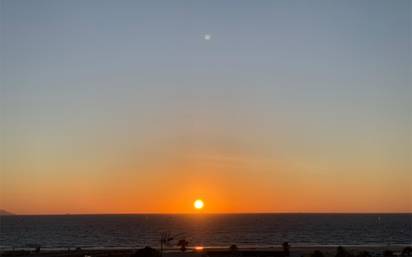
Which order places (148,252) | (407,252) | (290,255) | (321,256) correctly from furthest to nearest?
1. (407,252)
2. (290,255)
3. (321,256)
4. (148,252)

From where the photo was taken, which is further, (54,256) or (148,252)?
(54,256)

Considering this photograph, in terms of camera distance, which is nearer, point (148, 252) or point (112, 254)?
point (148, 252)

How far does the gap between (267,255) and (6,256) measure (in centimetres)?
2846

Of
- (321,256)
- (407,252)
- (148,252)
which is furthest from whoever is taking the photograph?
(407,252)

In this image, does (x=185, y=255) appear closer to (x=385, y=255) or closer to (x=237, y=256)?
(x=237, y=256)

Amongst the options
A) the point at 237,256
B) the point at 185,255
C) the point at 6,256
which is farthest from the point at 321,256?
the point at 6,256

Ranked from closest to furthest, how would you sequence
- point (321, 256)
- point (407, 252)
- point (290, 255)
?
1. point (321, 256)
2. point (290, 255)
3. point (407, 252)

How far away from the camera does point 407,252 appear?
63.3 metres

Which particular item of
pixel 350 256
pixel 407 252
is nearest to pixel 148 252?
pixel 350 256

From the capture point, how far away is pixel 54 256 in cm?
5984

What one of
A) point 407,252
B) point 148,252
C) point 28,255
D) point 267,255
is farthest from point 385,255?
point 28,255

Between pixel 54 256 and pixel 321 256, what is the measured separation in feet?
90.8

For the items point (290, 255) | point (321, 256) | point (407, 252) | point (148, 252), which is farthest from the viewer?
point (407, 252)

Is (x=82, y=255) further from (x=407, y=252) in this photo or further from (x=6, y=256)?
(x=407, y=252)
